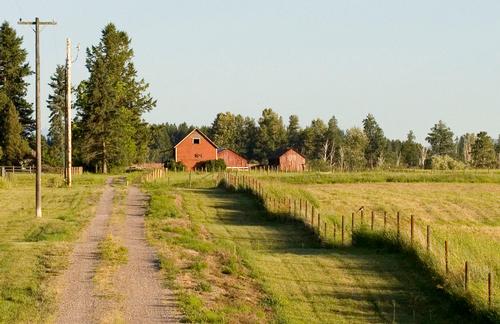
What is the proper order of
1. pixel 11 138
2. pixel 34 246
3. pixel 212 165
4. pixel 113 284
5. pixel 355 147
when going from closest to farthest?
pixel 113 284, pixel 34 246, pixel 11 138, pixel 212 165, pixel 355 147

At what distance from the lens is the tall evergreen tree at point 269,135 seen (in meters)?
165

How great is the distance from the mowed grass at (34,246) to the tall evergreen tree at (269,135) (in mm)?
116926

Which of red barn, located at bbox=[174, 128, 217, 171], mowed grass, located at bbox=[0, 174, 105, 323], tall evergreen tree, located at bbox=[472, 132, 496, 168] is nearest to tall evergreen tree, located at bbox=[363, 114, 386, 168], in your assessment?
tall evergreen tree, located at bbox=[472, 132, 496, 168]

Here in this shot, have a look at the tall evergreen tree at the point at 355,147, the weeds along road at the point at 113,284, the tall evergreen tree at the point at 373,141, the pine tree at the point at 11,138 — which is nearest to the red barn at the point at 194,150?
the pine tree at the point at 11,138

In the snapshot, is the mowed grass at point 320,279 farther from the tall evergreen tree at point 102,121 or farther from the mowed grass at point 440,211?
the tall evergreen tree at point 102,121

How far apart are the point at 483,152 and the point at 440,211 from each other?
80.0 m

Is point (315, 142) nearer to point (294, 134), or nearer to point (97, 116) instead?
point (294, 134)

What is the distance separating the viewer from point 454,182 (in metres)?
72.6

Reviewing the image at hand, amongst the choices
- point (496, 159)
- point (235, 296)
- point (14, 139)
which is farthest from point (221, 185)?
point (496, 159)

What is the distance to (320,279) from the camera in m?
19.8

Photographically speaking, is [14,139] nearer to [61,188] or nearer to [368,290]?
[61,188]

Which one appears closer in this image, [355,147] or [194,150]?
[194,150]

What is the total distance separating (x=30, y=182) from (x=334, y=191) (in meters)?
23.5

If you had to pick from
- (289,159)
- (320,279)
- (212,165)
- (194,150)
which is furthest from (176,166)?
(320,279)
